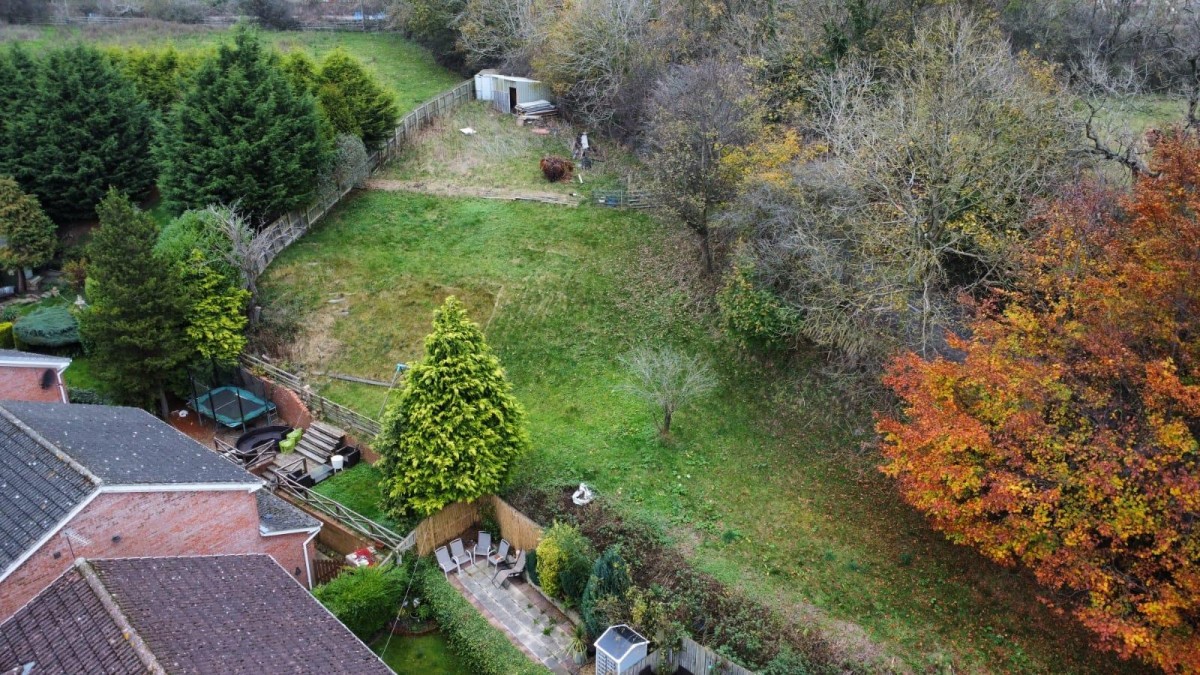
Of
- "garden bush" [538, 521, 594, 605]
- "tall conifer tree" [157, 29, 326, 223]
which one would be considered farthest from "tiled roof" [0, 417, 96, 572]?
"tall conifer tree" [157, 29, 326, 223]

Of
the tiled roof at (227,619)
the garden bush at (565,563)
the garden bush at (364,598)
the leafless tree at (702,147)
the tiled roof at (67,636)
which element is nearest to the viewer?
the tiled roof at (67,636)

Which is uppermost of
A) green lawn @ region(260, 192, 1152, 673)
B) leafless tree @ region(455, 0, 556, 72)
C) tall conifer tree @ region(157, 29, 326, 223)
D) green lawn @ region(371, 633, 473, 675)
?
leafless tree @ region(455, 0, 556, 72)

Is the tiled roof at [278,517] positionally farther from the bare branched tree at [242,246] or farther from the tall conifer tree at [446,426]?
the bare branched tree at [242,246]

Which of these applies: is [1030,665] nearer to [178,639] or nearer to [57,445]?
[178,639]

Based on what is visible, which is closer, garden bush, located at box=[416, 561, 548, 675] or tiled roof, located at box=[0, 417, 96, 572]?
tiled roof, located at box=[0, 417, 96, 572]

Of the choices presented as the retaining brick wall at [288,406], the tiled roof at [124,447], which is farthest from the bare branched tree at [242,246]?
the tiled roof at [124,447]

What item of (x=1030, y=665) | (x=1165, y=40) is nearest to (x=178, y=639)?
(x=1030, y=665)

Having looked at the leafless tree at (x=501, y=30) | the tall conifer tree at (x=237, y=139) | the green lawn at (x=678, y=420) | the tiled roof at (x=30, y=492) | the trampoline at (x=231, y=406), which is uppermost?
the leafless tree at (x=501, y=30)

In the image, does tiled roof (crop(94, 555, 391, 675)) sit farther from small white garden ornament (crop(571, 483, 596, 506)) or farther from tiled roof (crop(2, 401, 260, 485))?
small white garden ornament (crop(571, 483, 596, 506))
